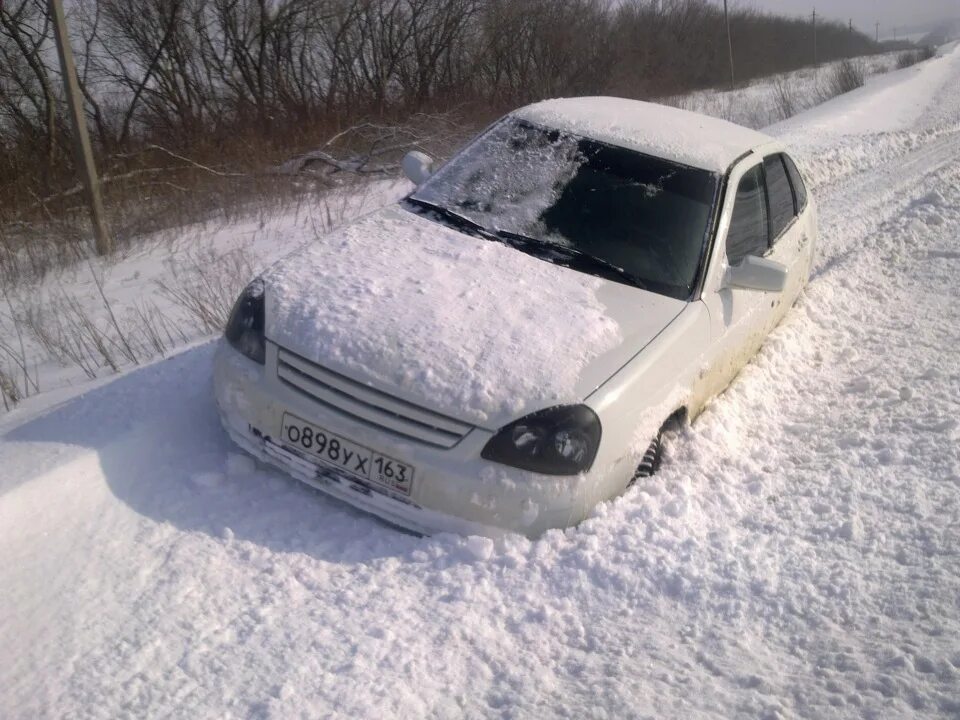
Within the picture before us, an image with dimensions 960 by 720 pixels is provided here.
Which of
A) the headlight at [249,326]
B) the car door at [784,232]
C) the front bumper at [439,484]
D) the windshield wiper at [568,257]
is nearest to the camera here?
the front bumper at [439,484]

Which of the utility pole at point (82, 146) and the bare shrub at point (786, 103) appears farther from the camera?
the bare shrub at point (786, 103)

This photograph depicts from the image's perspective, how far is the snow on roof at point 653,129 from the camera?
442 centimetres

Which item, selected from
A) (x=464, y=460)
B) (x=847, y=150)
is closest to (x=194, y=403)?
(x=464, y=460)

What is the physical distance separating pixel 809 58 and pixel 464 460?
64321 millimetres

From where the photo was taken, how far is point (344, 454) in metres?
3.11

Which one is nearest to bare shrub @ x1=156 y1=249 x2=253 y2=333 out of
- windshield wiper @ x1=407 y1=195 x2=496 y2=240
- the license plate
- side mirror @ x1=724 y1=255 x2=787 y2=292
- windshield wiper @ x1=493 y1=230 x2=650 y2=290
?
windshield wiper @ x1=407 y1=195 x2=496 y2=240

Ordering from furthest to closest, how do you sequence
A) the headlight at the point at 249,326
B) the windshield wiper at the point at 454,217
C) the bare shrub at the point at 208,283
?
the bare shrub at the point at 208,283, the windshield wiper at the point at 454,217, the headlight at the point at 249,326

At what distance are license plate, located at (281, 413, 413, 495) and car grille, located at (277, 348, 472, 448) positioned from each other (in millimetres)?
100

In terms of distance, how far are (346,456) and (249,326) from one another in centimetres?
75

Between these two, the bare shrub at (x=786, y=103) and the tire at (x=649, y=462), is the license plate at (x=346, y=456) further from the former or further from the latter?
the bare shrub at (x=786, y=103)

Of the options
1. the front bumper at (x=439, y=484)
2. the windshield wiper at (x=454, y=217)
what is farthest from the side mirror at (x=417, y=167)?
the front bumper at (x=439, y=484)

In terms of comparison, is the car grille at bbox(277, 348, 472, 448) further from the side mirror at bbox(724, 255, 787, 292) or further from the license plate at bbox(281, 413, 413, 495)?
the side mirror at bbox(724, 255, 787, 292)

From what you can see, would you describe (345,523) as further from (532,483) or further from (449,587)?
(532,483)

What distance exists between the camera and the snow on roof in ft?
14.5
